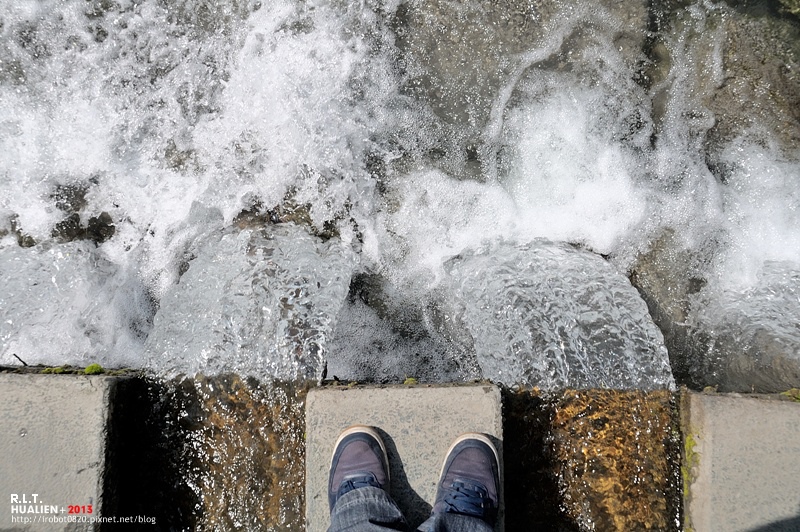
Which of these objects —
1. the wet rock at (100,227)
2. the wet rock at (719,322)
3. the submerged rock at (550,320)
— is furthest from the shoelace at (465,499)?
the wet rock at (100,227)

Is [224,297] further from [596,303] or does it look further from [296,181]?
[596,303]

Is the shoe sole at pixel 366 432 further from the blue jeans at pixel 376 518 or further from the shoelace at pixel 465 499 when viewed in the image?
the shoelace at pixel 465 499

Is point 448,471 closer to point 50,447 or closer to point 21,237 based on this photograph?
point 50,447

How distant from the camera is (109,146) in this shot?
296 cm

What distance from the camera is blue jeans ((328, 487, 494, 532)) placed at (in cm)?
190

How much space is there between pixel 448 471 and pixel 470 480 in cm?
10

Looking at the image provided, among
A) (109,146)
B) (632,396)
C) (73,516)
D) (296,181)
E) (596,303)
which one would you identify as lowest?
(73,516)

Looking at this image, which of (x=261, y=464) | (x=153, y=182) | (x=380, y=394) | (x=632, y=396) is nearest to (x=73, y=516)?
(x=261, y=464)

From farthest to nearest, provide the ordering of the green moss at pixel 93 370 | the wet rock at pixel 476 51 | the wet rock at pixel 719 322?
the wet rock at pixel 476 51 < the wet rock at pixel 719 322 < the green moss at pixel 93 370

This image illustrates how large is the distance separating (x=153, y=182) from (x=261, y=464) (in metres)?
1.85

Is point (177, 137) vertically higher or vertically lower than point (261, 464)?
higher

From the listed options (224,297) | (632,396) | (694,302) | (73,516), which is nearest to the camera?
(73,516)

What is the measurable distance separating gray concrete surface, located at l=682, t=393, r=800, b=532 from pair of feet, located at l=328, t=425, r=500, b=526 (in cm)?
90

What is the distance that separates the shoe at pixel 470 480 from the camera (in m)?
1.97
